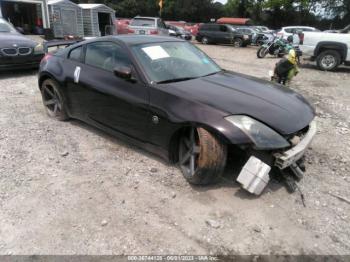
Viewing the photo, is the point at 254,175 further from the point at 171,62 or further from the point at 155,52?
the point at 155,52

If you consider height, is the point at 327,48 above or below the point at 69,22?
below

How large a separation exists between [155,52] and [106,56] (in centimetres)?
71

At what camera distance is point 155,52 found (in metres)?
3.88

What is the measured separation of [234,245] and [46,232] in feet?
5.21

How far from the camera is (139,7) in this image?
48.9 m

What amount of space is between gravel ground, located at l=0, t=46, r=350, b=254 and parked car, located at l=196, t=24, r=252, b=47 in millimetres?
18448

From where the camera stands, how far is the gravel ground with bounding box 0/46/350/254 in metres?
2.57

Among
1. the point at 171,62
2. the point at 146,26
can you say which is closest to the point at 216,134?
the point at 171,62

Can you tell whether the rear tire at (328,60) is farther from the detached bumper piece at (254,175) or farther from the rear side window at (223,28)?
the rear side window at (223,28)

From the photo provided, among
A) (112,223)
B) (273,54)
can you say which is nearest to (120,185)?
(112,223)

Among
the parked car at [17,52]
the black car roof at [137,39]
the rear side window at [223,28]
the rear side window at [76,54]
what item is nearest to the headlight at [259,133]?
the black car roof at [137,39]

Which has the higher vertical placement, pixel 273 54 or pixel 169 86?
pixel 169 86

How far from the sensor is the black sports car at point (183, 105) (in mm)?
2980

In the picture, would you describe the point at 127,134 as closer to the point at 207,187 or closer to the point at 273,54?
the point at 207,187
